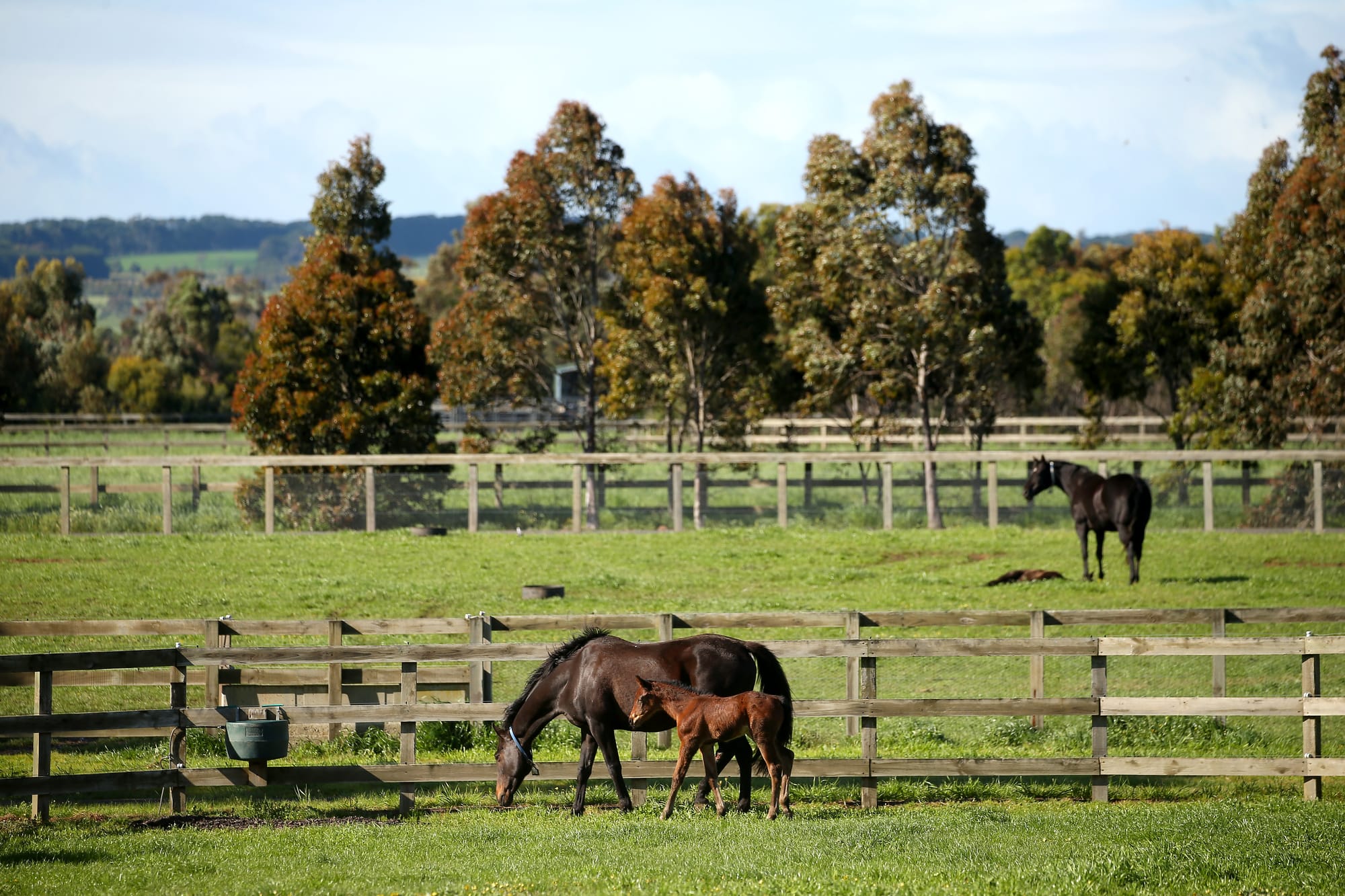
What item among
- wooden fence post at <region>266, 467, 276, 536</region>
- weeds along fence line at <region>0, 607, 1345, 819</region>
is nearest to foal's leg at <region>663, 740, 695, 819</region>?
weeds along fence line at <region>0, 607, 1345, 819</region>

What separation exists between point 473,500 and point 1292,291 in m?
17.5

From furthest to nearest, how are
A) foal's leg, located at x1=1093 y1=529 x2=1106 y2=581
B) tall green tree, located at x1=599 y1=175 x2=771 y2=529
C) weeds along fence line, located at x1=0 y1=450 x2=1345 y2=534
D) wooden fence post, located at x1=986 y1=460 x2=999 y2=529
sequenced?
tall green tree, located at x1=599 y1=175 x2=771 y2=529, wooden fence post, located at x1=986 y1=460 x2=999 y2=529, weeds along fence line, located at x1=0 y1=450 x2=1345 y2=534, foal's leg, located at x1=1093 y1=529 x2=1106 y2=581

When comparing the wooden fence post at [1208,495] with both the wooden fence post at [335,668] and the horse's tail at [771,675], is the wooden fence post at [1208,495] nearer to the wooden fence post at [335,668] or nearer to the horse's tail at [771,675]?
the horse's tail at [771,675]

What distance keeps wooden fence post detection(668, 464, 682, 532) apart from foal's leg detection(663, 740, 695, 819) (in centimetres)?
1560

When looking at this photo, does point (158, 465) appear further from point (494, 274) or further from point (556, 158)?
point (556, 158)

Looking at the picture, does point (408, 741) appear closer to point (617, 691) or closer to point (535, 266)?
point (617, 691)

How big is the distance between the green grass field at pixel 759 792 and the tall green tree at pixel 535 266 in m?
5.56

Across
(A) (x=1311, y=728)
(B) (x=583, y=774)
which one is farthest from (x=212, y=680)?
(A) (x=1311, y=728)

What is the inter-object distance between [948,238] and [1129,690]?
49.9 feet

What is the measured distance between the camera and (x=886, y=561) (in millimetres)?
21688

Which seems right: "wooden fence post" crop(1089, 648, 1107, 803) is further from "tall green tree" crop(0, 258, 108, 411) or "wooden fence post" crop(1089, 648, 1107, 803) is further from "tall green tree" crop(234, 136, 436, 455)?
"tall green tree" crop(0, 258, 108, 411)

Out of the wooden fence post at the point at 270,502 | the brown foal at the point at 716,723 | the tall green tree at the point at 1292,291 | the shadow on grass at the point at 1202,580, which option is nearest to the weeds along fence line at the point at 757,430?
the tall green tree at the point at 1292,291

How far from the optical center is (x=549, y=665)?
975 centimetres

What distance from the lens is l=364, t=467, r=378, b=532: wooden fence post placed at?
2356 cm
